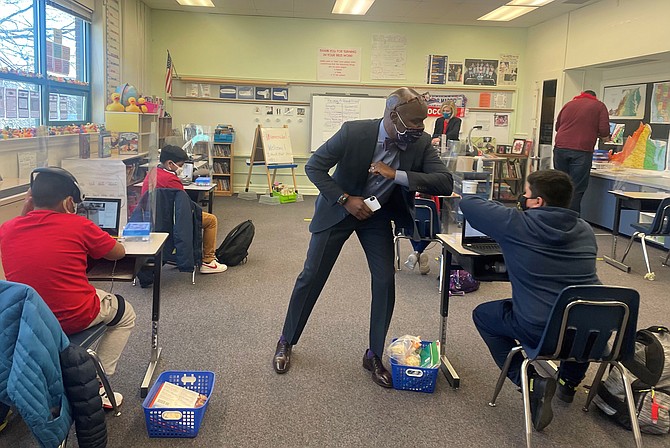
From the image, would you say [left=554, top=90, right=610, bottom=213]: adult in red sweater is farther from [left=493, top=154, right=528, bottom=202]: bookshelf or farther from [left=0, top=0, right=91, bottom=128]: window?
[left=0, top=0, right=91, bottom=128]: window

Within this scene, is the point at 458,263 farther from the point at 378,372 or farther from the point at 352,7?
the point at 352,7

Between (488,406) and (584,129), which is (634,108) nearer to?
(584,129)

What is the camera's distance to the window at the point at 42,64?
5.05 metres

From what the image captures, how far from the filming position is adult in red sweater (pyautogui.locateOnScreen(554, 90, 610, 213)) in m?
6.53

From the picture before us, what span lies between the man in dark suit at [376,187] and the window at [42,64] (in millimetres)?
3515

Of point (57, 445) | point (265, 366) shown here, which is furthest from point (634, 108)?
point (57, 445)

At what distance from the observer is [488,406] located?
8.99 ft

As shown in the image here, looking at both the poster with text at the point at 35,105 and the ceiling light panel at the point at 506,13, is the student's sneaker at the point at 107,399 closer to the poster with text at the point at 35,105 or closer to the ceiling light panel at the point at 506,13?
the poster with text at the point at 35,105

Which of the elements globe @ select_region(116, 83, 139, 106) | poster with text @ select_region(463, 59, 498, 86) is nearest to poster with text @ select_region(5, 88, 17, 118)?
globe @ select_region(116, 83, 139, 106)

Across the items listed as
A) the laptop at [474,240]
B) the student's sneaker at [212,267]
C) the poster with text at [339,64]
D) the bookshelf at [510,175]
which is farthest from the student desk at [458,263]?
the poster with text at [339,64]

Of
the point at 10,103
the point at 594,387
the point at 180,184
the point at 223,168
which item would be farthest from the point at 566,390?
the point at 223,168

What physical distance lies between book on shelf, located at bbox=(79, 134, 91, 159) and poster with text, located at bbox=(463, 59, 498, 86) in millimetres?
Result: 7018

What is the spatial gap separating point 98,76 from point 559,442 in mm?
6603

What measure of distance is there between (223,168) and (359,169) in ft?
23.0
